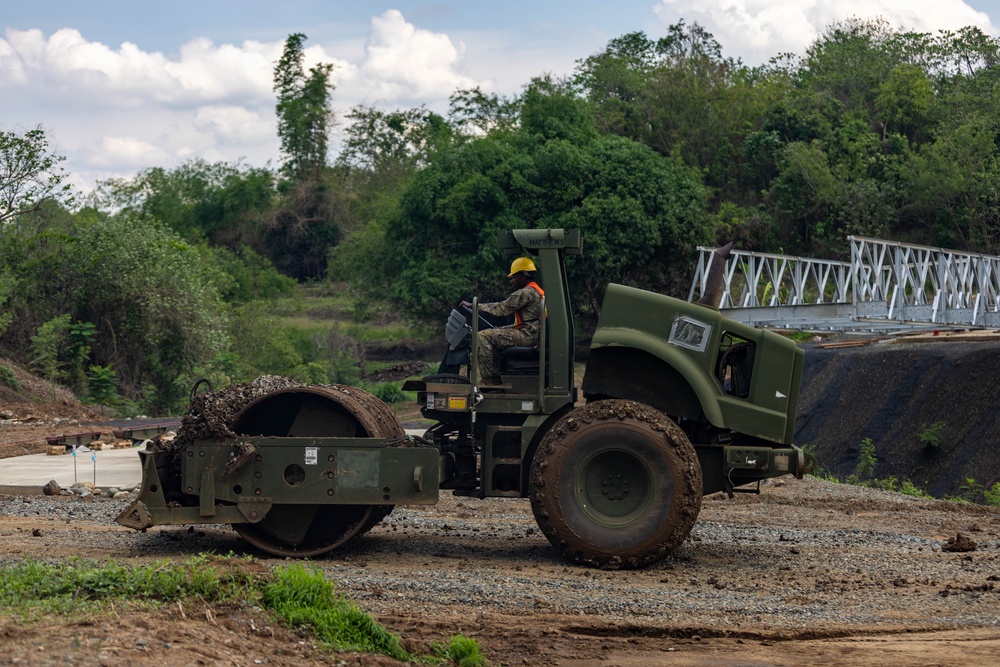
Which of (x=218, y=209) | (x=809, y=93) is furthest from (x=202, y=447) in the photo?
(x=218, y=209)

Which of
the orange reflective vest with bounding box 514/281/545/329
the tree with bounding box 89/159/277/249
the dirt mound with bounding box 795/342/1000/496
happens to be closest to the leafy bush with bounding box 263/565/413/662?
the orange reflective vest with bounding box 514/281/545/329

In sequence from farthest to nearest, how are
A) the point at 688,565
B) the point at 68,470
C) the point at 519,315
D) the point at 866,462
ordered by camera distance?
the point at 866,462 → the point at 68,470 → the point at 519,315 → the point at 688,565

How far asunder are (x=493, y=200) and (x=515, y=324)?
30.9 metres

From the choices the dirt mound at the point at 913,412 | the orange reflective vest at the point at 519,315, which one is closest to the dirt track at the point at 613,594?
the orange reflective vest at the point at 519,315

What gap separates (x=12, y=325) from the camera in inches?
1250

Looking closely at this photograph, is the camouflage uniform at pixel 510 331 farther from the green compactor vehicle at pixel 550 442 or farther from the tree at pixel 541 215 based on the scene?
the tree at pixel 541 215

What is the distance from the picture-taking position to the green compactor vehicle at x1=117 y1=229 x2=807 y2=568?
1002 centimetres

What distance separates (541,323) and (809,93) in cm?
5111

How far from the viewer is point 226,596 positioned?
23.5 feet

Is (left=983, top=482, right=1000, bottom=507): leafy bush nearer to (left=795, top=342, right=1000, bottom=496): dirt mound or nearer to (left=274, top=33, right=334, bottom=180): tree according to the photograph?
(left=795, top=342, right=1000, bottom=496): dirt mound

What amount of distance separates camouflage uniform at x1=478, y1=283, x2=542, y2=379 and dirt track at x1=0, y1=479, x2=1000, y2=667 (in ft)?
5.98

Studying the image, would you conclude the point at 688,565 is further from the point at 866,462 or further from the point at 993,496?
the point at 866,462

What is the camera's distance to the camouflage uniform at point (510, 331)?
1039cm

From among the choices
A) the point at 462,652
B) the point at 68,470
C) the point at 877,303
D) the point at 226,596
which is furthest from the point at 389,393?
the point at 462,652
